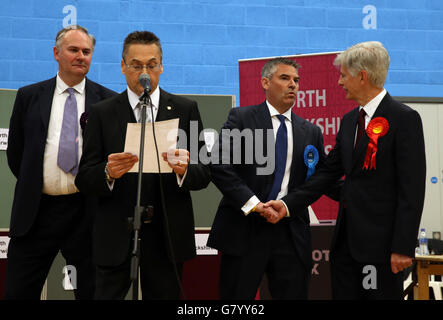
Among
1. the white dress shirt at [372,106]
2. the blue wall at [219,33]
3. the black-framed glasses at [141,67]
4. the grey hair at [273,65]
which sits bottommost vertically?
the white dress shirt at [372,106]

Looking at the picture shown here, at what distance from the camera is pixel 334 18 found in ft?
15.6

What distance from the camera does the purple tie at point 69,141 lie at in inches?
81.5

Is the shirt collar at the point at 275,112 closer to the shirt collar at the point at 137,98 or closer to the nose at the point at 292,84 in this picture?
the nose at the point at 292,84

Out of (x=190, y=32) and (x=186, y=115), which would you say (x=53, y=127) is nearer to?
(x=186, y=115)

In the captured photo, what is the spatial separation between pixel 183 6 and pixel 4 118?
2.02 meters

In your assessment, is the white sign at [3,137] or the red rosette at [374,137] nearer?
the red rosette at [374,137]

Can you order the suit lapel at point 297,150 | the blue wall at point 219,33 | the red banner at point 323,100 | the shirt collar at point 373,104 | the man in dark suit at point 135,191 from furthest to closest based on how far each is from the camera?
the blue wall at point 219,33
the red banner at point 323,100
the suit lapel at point 297,150
the shirt collar at point 373,104
the man in dark suit at point 135,191

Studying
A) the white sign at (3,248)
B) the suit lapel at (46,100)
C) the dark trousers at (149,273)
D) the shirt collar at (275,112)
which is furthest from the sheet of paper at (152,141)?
the white sign at (3,248)

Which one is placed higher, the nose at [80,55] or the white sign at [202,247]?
the nose at [80,55]

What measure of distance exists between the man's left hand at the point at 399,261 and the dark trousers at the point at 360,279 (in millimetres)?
51

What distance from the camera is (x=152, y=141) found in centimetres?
167

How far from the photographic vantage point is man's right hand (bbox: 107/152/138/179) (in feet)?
5.47

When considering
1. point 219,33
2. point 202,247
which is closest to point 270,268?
point 202,247

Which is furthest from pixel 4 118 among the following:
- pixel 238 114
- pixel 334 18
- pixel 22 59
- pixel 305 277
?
pixel 334 18
